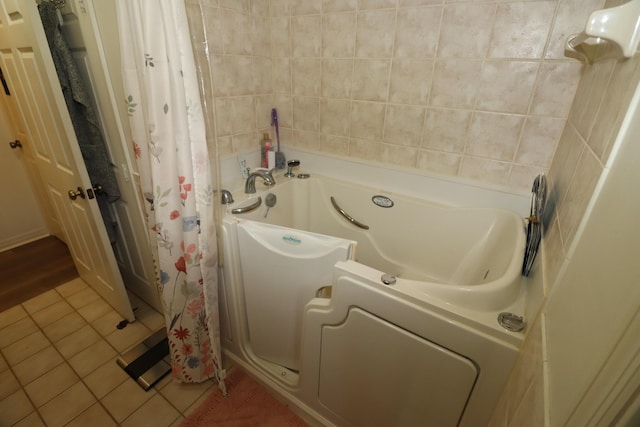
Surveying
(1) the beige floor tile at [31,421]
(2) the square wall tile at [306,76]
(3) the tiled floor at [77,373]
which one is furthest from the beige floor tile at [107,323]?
(2) the square wall tile at [306,76]

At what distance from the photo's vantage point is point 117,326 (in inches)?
66.6

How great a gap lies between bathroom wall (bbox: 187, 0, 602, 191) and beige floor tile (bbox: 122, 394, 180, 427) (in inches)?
49.0

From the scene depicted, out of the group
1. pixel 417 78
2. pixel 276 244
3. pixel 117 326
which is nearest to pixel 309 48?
pixel 417 78

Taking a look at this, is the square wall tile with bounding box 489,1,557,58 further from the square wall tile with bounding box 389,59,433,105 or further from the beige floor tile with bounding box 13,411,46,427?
the beige floor tile with bounding box 13,411,46,427

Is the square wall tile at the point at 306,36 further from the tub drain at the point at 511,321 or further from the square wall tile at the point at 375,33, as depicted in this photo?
the tub drain at the point at 511,321

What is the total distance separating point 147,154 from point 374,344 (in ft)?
3.51

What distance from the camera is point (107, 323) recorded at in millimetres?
1715

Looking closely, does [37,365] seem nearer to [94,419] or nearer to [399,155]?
[94,419]

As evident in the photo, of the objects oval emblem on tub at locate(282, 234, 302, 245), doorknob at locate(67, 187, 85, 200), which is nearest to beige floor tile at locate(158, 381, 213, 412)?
oval emblem on tub at locate(282, 234, 302, 245)

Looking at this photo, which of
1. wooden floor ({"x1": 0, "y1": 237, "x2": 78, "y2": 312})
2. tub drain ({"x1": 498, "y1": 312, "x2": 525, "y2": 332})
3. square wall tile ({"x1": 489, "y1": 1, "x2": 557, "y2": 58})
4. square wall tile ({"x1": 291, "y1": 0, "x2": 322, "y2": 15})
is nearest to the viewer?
tub drain ({"x1": 498, "y1": 312, "x2": 525, "y2": 332})

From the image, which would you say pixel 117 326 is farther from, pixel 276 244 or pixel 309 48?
pixel 309 48

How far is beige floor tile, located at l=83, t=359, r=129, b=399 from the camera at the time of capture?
1.37 meters

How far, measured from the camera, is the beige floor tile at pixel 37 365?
4.65 feet

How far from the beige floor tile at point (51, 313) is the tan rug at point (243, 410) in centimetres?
114
